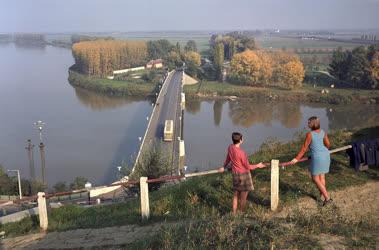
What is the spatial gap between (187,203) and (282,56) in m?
44.4

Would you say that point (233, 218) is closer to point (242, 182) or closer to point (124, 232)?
point (242, 182)

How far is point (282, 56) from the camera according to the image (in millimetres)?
46688

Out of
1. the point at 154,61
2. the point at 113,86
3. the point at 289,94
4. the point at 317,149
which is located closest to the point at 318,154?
the point at 317,149

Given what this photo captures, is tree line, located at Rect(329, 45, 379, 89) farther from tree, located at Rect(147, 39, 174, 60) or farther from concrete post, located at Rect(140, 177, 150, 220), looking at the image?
concrete post, located at Rect(140, 177, 150, 220)

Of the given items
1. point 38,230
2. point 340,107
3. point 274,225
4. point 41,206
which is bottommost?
point 340,107

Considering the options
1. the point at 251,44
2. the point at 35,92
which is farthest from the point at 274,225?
the point at 251,44

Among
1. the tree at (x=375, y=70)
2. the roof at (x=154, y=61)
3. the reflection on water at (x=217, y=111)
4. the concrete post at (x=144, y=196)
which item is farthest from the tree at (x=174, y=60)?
the concrete post at (x=144, y=196)

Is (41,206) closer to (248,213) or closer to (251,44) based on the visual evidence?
(248,213)

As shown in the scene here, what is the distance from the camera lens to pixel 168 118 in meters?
25.1

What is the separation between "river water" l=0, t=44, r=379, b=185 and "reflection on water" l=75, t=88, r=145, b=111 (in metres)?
0.08

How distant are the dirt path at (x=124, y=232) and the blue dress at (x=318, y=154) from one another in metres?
0.36

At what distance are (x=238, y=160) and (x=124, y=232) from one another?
123cm

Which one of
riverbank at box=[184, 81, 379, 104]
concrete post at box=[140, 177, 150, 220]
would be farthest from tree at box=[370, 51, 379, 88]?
concrete post at box=[140, 177, 150, 220]

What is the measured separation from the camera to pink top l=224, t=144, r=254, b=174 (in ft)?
11.9
